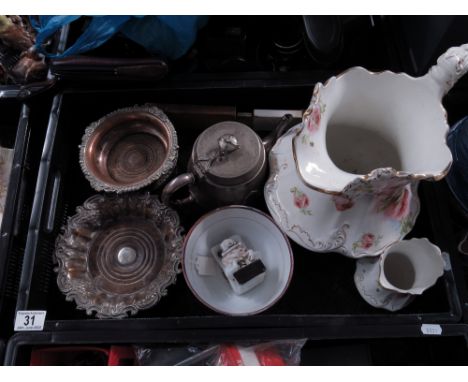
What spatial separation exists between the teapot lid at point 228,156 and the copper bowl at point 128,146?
0.23 ft

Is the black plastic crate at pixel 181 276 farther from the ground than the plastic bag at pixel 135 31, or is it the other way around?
the plastic bag at pixel 135 31

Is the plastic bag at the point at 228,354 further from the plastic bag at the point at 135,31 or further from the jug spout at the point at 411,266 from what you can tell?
the plastic bag at the point at 135,31

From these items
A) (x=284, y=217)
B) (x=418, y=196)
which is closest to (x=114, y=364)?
(x=284, y=217)

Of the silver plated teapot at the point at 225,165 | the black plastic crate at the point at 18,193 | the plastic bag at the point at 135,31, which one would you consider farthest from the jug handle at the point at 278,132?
the black plastic crate at the point at 18,193

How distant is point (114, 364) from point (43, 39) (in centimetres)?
66

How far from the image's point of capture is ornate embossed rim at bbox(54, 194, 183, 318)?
2.52 feet

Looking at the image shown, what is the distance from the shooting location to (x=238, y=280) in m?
0.79

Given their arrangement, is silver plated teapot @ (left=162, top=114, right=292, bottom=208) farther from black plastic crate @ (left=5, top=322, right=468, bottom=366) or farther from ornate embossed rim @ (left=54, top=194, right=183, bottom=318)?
black plastic crate @ (left=5, top=322, right=468, bottom=366)

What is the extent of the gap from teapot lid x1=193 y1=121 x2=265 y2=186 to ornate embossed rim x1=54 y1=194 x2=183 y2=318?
0.13m

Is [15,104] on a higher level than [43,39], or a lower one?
lower

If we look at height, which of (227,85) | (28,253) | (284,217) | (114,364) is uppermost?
(227,85)

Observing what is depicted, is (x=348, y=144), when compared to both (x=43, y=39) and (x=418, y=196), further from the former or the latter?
(x=43, y=39)

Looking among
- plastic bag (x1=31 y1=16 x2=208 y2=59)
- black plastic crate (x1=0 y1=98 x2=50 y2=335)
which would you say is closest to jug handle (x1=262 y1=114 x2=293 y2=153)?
plastic bag (x1=31 y1=16 x2=208 y2=59)

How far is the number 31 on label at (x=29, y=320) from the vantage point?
0.74 metres
